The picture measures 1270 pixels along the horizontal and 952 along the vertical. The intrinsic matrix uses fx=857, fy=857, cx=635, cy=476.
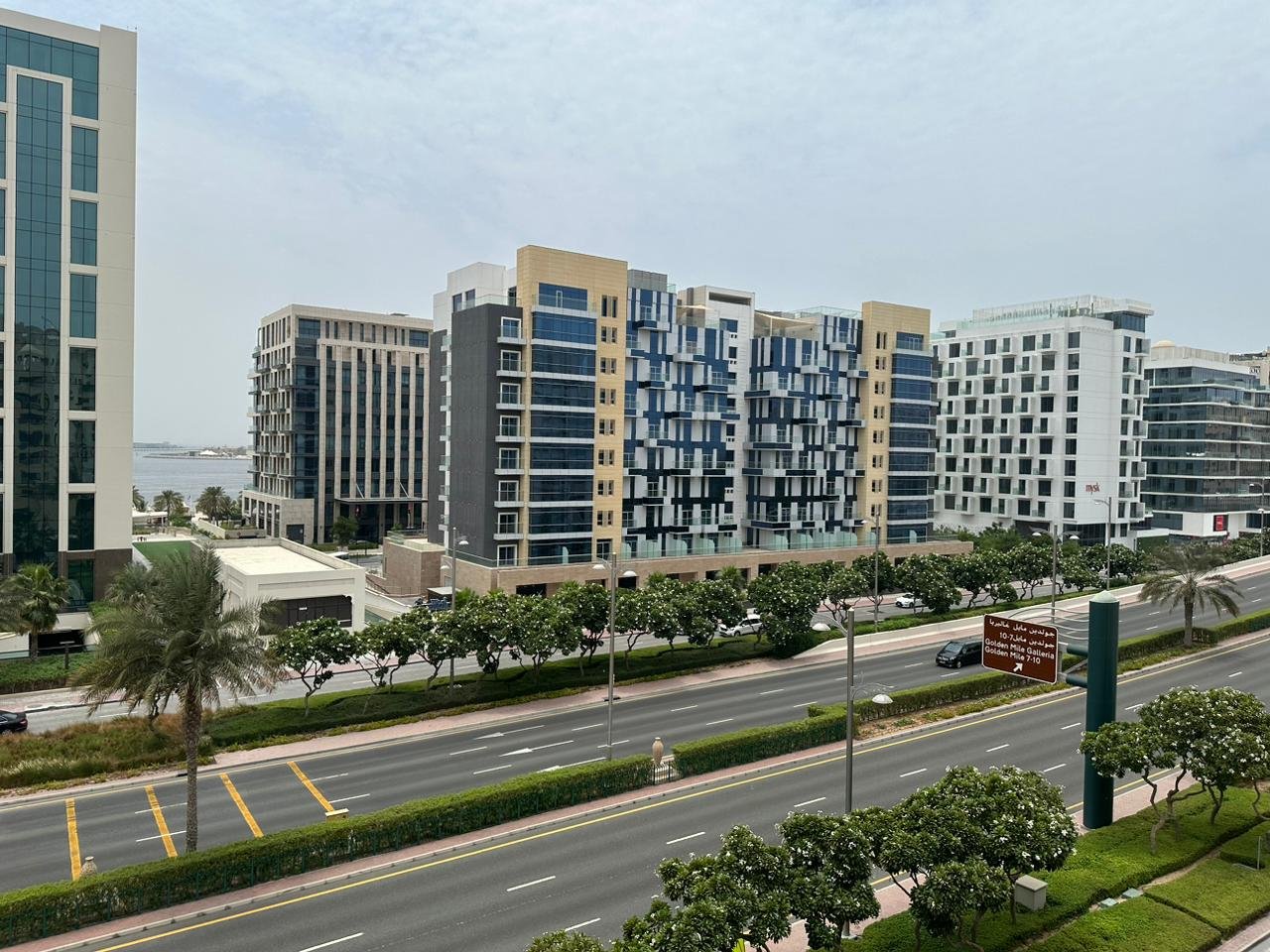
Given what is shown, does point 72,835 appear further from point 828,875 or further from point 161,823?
point 828,875

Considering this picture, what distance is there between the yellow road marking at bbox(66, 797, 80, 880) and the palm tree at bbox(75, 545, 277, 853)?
413 centimetres

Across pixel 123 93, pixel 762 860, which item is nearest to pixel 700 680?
pixel 762 860

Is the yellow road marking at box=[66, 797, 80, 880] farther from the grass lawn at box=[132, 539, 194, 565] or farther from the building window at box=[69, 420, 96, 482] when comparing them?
the grass lawn at box=[132, 539, 194, 565]

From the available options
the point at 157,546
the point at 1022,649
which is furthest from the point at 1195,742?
the point at 157,546

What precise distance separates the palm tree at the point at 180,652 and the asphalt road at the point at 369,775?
16.2 ft

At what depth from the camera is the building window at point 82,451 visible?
2635 inches

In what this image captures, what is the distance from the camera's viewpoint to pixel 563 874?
2831 centimetres

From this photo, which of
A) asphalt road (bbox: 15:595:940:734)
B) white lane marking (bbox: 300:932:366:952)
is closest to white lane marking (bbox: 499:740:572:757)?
asphalt road (bbox: 15:595:940:734)

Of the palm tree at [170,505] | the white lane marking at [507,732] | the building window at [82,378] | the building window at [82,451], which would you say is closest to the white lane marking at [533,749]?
the white lane marking at [507,732]

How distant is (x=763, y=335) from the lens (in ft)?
313

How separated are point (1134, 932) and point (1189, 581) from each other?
4733 cm

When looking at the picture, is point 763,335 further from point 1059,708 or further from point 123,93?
point 123,93

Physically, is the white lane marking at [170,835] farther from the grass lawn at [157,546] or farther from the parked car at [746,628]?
the grass lawn at [157,546]

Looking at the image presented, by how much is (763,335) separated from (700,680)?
49.5m
